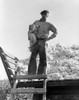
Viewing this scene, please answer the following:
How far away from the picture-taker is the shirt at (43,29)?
8539mm

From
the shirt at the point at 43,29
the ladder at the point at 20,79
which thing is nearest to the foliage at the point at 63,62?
the shirt at the point at 43,29

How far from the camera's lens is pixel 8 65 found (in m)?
7.96

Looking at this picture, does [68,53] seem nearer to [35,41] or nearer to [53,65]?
[53,65]

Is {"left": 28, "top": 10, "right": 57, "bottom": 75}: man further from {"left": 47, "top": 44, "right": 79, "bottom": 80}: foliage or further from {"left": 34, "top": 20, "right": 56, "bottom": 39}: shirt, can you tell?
{"left": 47, "top": 44, "right": 79, "bottom": 80}: foliage

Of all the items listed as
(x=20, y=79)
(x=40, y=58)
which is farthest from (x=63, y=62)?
(x=20, y=79)

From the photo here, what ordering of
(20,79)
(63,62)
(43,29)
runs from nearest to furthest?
(20,79), (43,29), (63,62)

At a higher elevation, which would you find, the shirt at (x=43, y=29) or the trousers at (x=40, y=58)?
the shirt at (x=43, y=29)

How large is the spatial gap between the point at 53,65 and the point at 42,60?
77.1 ft

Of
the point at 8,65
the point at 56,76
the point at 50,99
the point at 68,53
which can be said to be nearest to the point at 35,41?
the point at 8,65

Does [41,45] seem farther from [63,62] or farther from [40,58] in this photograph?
[63,62]

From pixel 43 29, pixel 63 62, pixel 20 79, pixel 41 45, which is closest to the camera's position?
pixel 20 79

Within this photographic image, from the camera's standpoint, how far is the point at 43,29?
8.63 m

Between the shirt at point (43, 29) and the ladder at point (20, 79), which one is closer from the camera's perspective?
the ladder at point (20, 79)

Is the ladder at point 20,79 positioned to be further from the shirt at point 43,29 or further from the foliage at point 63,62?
the foliage at point 63,62
